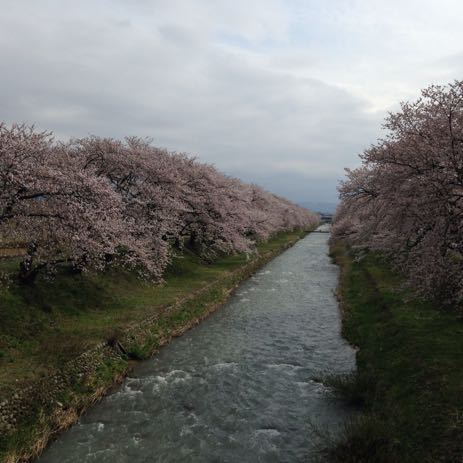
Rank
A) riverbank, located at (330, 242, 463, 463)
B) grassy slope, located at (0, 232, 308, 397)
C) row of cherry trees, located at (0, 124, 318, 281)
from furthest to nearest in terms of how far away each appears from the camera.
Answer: row of cherry trees, located at (0, 124, 318, 281)
grassy slope, located at (0, 232, 308, 397)
riverbank, located at (330, 242, 463, 463)

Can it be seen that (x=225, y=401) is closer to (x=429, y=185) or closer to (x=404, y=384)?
(x=404, y=384)

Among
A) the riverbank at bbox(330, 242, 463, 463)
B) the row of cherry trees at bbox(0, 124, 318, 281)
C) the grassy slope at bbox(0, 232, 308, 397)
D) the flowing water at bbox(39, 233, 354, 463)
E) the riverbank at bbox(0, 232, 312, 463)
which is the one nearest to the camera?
the riverbank at bbox(330, 242, 463, 463)

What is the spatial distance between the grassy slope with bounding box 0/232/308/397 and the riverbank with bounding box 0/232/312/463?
0.13 ft

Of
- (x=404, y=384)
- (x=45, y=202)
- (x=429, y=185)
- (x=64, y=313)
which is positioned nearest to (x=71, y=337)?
(x=64, y=313)

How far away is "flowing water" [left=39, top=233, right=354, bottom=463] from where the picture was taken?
12969 millimetres

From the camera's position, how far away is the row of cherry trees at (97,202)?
58.4 feet

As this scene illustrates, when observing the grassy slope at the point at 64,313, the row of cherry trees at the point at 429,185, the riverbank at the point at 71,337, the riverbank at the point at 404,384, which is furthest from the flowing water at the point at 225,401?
the row of cherry trees at the point at 429,185

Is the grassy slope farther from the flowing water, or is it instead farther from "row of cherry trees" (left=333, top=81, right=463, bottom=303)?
"row of cherry trees" (left=333, top=81, right=463, bottom=303)

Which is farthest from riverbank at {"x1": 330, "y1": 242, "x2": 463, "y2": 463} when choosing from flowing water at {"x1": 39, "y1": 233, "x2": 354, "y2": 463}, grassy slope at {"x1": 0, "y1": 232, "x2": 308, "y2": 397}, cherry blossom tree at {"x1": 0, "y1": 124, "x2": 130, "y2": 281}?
cherry blossom tree at {"x1": 0, "y1": 124, "x2": 130, "y2": 281}

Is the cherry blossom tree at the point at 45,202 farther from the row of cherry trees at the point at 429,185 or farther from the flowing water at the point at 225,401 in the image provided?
the row of cherry trees at the point at 429,185

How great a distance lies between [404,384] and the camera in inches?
604

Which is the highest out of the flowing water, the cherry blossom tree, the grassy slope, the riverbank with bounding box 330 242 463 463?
the cherry blossom tree

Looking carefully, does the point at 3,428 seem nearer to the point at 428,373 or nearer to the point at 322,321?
the point at 428,373

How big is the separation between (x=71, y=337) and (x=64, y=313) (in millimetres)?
3657
